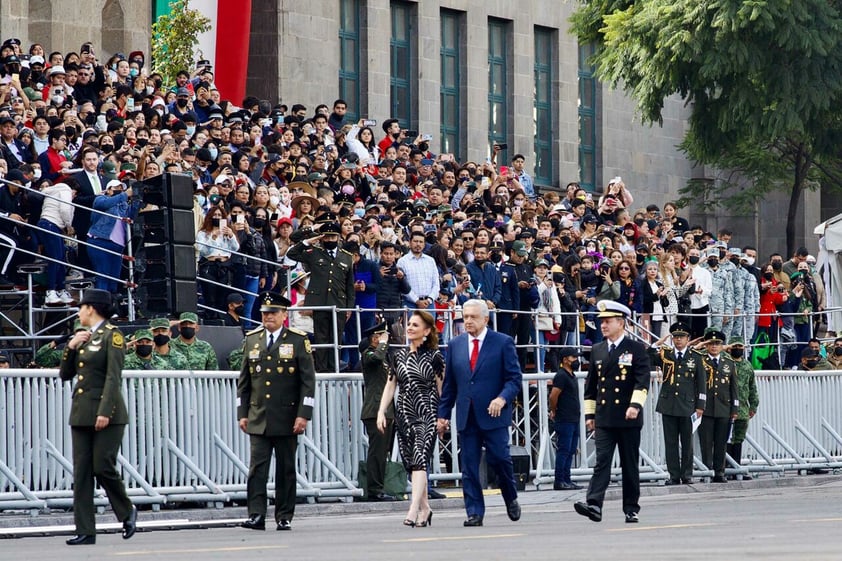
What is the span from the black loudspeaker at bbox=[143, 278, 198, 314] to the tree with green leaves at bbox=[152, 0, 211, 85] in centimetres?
1224

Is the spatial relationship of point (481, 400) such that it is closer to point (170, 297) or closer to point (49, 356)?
point (170, 297)

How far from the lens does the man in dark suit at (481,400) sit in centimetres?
1680

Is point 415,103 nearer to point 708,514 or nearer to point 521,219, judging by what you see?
point 521,219

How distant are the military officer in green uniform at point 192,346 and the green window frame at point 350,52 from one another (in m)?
23.3

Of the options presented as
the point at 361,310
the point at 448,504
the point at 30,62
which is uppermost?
the point at 30,62

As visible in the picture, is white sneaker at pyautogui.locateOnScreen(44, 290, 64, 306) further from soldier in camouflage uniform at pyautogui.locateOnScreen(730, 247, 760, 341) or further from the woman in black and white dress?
soldier in camouflage uniform at pyautogui.locateOnScreen(730, 247, 760, 341)

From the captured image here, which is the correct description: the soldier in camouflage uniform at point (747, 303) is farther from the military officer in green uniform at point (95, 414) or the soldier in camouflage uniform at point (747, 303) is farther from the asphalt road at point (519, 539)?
the military officer in green uniform at point (95, 414)

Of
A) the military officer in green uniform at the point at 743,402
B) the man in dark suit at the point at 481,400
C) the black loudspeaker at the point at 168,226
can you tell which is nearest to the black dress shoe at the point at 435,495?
the black loudspeaker at the point at 168,226

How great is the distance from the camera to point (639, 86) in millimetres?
38625

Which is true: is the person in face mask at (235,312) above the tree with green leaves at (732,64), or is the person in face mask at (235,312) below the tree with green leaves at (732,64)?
below

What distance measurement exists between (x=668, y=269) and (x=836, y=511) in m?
13.2

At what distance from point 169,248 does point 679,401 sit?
6.80m

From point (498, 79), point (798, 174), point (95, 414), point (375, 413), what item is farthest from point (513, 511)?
point (798, 174)

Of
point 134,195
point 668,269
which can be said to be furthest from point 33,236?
point 668,269
